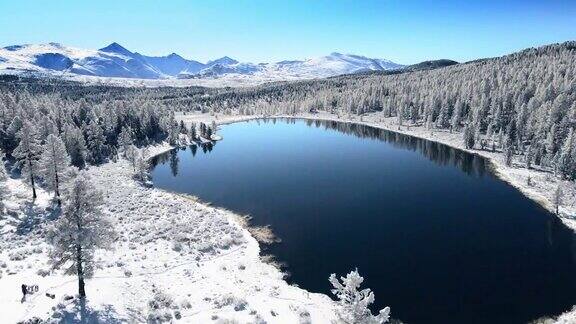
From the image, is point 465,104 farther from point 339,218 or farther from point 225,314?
point 225,314

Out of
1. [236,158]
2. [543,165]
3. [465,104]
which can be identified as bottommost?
[236,158]

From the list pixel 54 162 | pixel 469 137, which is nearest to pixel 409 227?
pixel 54 162

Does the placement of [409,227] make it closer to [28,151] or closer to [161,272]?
[161,272]

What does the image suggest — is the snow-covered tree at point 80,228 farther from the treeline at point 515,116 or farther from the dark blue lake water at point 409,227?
the treeline at point 515,116

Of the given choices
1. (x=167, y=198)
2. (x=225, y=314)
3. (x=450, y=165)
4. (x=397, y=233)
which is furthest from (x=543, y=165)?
Result: (x=225, y=314)

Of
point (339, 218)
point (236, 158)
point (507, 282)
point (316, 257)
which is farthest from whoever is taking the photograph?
point (236, 158)

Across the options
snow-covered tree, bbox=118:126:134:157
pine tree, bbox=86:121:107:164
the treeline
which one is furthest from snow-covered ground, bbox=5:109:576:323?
snow-covered tree, bbox=118:126:134:157

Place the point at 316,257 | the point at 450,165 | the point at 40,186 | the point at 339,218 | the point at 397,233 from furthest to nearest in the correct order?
the point at 450,165
the point at 40,186
the point at 339,218
the point at 397,233
the point at 316,257
